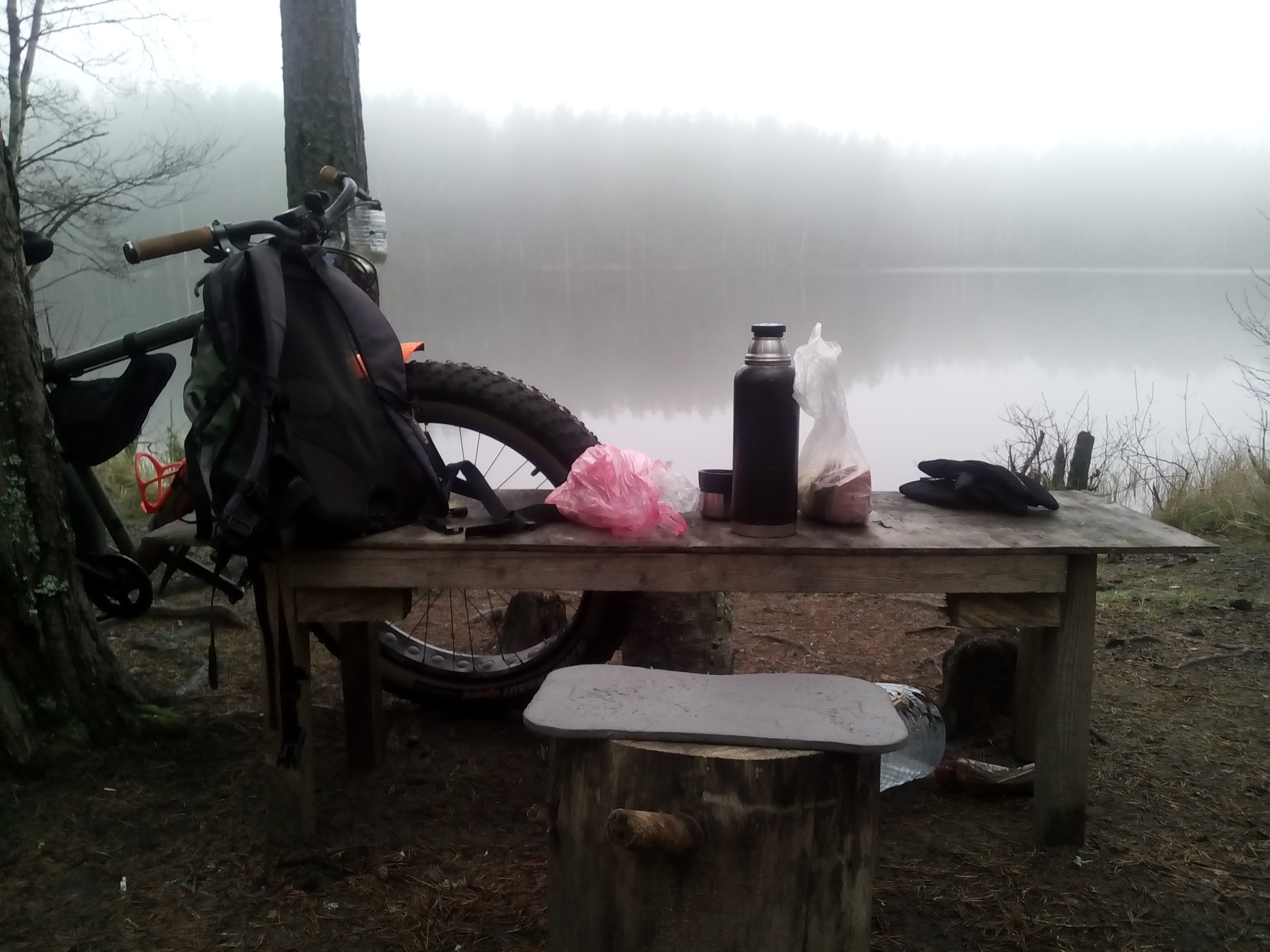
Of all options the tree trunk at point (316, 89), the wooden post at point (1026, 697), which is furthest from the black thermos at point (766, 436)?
the tree trunk at point (316, 89)

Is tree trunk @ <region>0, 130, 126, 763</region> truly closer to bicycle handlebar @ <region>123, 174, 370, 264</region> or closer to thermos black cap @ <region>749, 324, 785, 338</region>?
bicycle handlebar @ <region>123, 174, 370, 264</region>

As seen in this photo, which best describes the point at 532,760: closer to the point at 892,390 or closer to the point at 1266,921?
the point at 1266,921

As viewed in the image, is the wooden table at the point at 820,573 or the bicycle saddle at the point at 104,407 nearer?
the wooden table at the point at 820,573

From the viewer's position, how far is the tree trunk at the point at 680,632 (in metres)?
2.56

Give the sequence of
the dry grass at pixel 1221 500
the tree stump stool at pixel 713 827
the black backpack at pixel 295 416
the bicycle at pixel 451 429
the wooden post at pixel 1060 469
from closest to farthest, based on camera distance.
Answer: the tree stump stool at pixel 713 827 → the black backpack at pixel 295 416 → the bicycle at pixel 451 429 → the dry grass at pixel 1221 500 → the wooden post at pixel 1060 469

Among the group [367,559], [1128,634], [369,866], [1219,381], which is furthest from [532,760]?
[1219,381]

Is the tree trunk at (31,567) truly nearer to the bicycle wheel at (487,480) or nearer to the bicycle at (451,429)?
the bicycle at (451,429)

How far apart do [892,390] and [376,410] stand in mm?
11176

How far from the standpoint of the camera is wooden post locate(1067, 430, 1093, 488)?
5.60 m

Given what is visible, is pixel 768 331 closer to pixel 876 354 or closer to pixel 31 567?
pixel 31 567

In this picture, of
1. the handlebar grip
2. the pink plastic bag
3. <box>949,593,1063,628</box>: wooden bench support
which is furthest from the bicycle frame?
<box>949,593,1063,628</box>: wooden bench support

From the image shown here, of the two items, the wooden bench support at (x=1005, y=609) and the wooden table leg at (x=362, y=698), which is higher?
the wooden bench support at (x=1005, y=609)

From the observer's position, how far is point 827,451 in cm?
191

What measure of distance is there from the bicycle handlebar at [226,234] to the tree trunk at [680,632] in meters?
1.30
